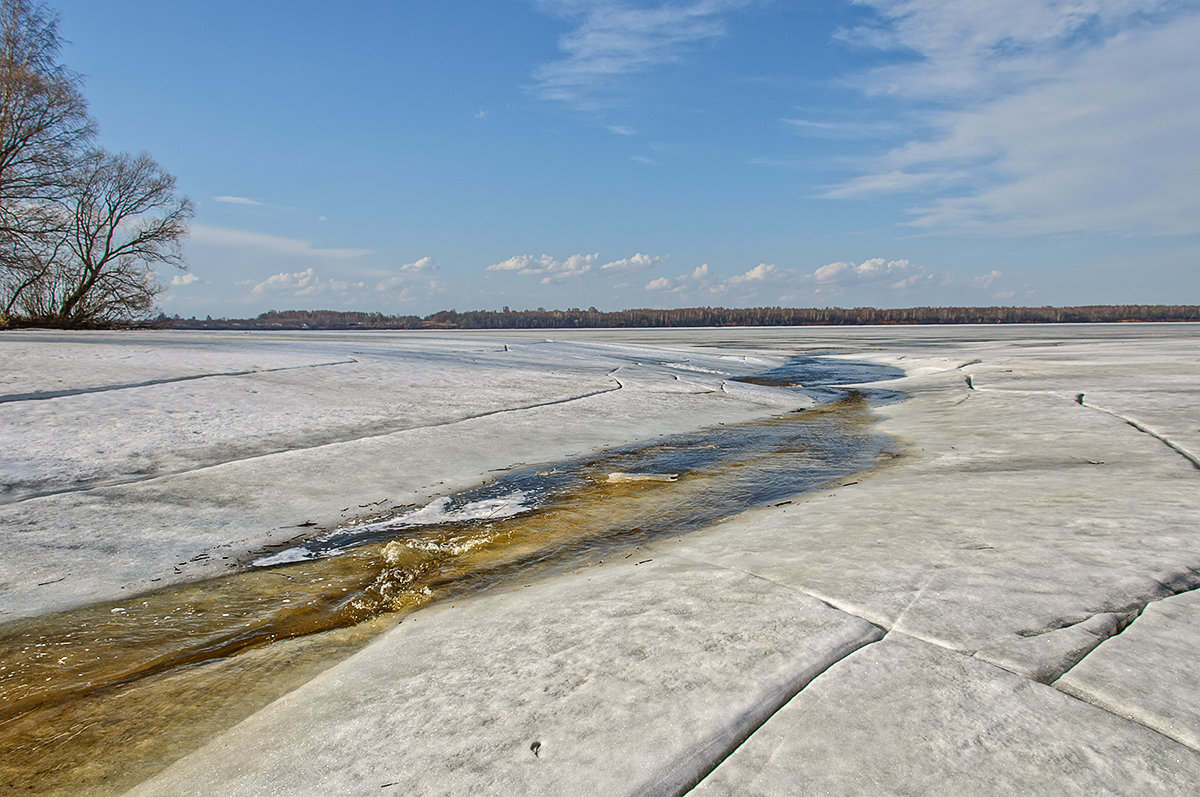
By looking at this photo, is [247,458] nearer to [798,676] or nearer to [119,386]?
[119,386]

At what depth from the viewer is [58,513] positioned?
3.88m

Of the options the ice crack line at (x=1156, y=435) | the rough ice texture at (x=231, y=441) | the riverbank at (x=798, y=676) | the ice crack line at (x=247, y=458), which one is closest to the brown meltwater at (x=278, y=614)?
the riverbank at (x=798, y=676)

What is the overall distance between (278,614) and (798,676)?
2.19 m

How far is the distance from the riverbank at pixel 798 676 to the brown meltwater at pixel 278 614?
8.7 inches

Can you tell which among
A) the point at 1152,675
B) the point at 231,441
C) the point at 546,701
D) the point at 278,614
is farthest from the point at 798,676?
the point at 231,441

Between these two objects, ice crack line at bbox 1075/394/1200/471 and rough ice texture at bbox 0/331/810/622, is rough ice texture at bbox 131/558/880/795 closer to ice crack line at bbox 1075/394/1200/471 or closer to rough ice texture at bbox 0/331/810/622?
rough ice texture at bbox 0/331/810/622

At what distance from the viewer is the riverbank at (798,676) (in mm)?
1591

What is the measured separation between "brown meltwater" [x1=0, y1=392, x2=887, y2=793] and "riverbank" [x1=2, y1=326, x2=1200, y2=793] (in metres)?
0.22

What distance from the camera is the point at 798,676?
1951 mm

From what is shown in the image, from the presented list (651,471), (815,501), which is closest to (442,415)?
(651,471)

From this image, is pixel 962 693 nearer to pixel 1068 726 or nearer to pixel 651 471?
pixel 1068 726

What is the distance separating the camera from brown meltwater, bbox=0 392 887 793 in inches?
79.1

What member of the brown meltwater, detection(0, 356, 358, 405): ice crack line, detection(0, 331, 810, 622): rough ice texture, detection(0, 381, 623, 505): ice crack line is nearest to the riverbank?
the brown meltwater

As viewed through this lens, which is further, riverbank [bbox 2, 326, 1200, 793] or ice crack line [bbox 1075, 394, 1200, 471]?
ice crack line [bbox 1075, 394, 1200, 471]
